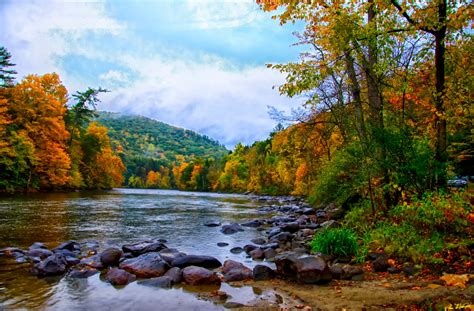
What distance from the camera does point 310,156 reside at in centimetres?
2991

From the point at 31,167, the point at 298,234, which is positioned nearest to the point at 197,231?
the point at 298,234

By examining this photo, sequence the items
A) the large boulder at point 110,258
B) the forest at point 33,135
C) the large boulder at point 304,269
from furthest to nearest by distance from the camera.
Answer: the forest at point 33,135, the large boulder at point 110,258, the large boulder at point 304,269

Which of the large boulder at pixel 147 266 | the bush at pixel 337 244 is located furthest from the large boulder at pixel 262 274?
the large boulder at pixel 147 266

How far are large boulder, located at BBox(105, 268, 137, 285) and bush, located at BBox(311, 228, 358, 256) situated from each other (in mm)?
5168

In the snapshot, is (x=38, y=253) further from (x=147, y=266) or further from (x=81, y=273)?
(x=147, y=266)

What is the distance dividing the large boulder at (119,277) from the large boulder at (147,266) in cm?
32

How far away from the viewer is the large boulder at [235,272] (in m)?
7.98

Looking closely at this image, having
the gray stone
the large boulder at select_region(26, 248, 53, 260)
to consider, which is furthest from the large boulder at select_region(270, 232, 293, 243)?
the large boulder at select_region(26, 248, 53, 260)

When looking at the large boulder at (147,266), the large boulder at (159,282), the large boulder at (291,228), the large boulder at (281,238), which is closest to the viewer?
the large boulder at (159,282)

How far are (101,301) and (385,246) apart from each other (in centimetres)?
711

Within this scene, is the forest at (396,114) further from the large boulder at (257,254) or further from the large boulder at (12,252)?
the large boulder at (12,252)

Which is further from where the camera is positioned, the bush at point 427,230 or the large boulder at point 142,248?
the large boulder at point 142,248

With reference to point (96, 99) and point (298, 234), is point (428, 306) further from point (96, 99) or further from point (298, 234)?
point (96, 99)

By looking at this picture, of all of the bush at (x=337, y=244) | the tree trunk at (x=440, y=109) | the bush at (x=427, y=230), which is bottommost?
the bush at (x=337, y=244)
